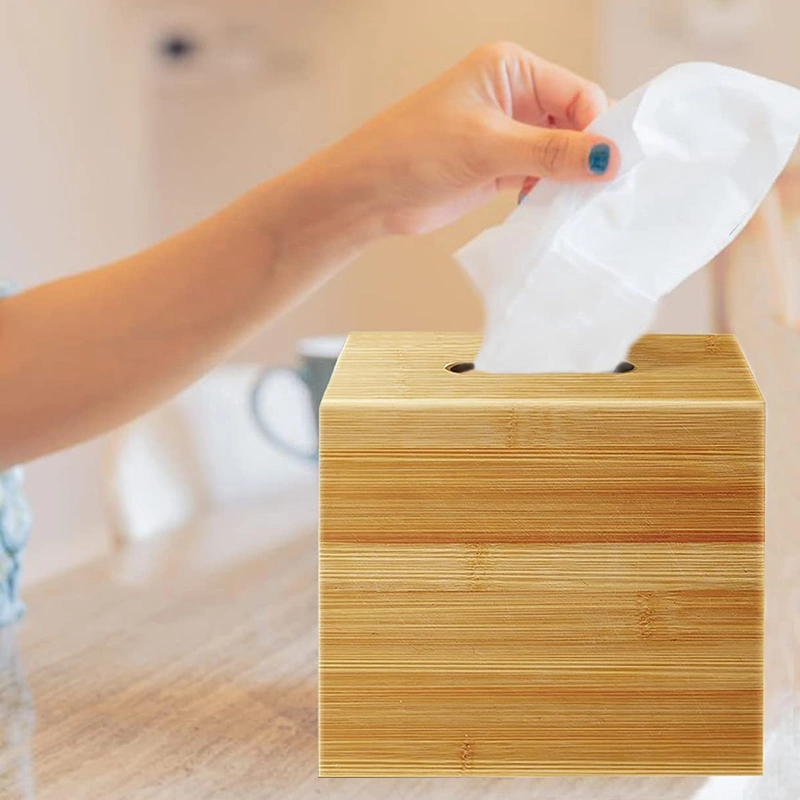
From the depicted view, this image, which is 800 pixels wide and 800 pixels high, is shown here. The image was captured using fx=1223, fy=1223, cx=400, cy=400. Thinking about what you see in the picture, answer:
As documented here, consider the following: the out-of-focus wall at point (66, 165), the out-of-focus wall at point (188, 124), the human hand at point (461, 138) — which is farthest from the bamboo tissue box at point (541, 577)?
the out-of-focus wall at point (66, 165)

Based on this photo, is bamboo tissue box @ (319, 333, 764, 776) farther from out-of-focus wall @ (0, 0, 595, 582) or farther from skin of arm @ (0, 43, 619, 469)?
out-of-focus wall @ (0, 0, 595, 582)

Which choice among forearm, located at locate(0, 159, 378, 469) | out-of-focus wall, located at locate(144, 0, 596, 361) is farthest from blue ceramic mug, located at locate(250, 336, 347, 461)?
out-of-focus wall, located at locate(144, 0, 596, 361)

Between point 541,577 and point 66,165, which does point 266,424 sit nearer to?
point 541,577

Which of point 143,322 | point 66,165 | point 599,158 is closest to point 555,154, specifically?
point 599,158

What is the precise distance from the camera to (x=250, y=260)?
26.2 inches

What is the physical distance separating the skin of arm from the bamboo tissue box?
0.18 metres

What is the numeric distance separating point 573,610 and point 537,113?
31 centimetres

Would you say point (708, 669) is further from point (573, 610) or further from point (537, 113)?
point (537, 113)

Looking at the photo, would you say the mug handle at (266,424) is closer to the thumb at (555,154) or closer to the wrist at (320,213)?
the wrist at (320,213)

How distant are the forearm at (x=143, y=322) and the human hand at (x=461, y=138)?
1.8 inches

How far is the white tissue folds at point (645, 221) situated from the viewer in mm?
499

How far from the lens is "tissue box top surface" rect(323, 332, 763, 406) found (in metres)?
0.44

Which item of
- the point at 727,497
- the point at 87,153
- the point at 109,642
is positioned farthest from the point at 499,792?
the point at 87,153

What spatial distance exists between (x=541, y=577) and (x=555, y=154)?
0.59 ft
